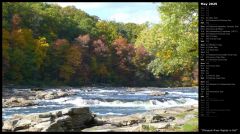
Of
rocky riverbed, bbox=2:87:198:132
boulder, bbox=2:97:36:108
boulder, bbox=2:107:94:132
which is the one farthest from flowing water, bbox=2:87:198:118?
boulder, bbox=2:107:94:132

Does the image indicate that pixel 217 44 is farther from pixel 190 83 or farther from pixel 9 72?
pixel 9 72

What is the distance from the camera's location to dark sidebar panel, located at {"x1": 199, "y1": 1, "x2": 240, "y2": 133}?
10.9 meters

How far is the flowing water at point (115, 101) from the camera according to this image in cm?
3256

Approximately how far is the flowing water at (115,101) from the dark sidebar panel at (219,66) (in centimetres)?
1991

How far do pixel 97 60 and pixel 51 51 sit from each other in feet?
16.4

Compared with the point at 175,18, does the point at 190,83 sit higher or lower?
lower

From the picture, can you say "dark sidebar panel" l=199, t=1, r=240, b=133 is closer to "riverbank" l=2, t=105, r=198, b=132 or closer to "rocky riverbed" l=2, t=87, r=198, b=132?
"rocky riverbed" l=2, t=87, r=198, b=132

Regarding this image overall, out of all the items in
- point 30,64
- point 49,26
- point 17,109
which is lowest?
point 17,109

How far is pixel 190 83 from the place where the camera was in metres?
43.4

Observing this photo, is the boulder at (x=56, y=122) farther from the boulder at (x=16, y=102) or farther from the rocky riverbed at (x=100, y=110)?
the boulder at (x=16, y=102)

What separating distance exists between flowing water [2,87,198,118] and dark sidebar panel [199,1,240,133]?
1991cm

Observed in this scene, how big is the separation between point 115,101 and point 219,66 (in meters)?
26.7

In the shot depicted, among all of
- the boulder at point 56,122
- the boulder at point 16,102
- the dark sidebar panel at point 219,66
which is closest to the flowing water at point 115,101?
the boulder at point 16,102

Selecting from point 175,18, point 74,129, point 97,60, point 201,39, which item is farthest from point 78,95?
point 201,39
